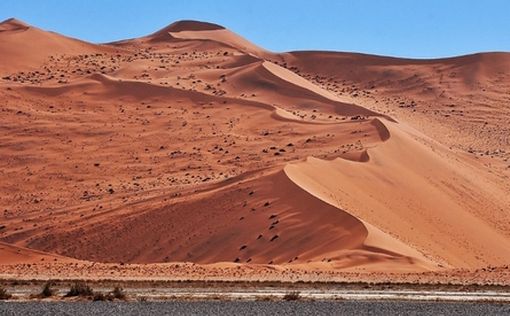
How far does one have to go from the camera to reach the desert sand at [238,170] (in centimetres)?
3672

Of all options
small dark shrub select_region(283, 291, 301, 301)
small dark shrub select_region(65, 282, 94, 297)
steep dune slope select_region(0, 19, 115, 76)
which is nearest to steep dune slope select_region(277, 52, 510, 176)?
steep dune slope select_region(0, 19, 115, 76)

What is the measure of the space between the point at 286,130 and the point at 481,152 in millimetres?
14729

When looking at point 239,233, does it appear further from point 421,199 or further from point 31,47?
point 31,47

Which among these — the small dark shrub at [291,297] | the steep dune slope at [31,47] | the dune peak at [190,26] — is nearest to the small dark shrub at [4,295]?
the small dark shrub at [291,297]

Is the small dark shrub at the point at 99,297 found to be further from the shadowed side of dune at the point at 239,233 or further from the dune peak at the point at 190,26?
the dune peak at the point at 190,26

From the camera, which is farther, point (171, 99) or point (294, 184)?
point (171, 99)

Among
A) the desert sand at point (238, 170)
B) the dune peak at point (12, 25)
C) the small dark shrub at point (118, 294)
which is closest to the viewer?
the small dark shrub at point (118, 294)

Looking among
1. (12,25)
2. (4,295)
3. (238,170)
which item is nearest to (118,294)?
(4,295)

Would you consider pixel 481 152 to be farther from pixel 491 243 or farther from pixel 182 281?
pixel 182 281

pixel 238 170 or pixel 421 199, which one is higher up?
pixel 238 170

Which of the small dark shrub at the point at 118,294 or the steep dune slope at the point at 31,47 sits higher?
the steep dune slope at the point at 31,47

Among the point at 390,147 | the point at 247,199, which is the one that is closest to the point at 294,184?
the point at 247,199

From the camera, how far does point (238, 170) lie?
172 feet

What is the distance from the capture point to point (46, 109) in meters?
69.1
